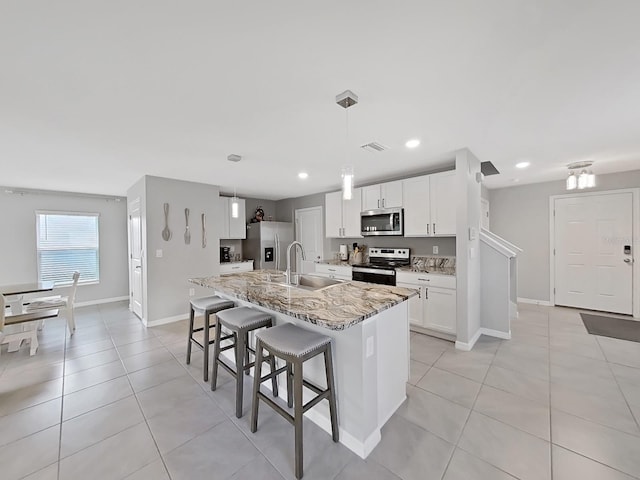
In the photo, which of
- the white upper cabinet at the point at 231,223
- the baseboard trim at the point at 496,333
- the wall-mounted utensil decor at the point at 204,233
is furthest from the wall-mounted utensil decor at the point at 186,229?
the baseboard trim at the point at 496,333

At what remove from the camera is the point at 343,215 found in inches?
191

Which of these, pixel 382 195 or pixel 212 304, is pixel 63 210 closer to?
pixel 212 304

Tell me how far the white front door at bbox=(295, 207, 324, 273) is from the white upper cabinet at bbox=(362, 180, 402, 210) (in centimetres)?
168

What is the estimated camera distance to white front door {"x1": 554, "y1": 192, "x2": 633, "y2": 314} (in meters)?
4.19

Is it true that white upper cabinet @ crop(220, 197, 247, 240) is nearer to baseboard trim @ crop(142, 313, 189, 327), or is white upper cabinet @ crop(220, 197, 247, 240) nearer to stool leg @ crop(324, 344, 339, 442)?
baseboard trim @ crop(142, 313, 189, 327)

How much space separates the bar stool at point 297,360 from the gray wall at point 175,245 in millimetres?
3090

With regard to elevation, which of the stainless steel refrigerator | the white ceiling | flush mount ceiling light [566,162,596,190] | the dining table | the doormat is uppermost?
the white ceiling

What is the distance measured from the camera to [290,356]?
1.58 m

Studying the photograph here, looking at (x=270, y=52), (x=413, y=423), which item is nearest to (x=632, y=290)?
(x=413, y=423)

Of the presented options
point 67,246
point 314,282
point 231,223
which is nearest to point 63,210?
point 67,246

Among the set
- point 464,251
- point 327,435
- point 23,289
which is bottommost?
point 327,435

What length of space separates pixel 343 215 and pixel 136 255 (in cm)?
367

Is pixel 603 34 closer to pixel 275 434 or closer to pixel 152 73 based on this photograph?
pixel 152 73

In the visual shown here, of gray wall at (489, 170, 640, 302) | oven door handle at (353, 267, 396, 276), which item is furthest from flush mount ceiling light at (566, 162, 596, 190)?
oven door handle at (353, 267, 396, 276)
